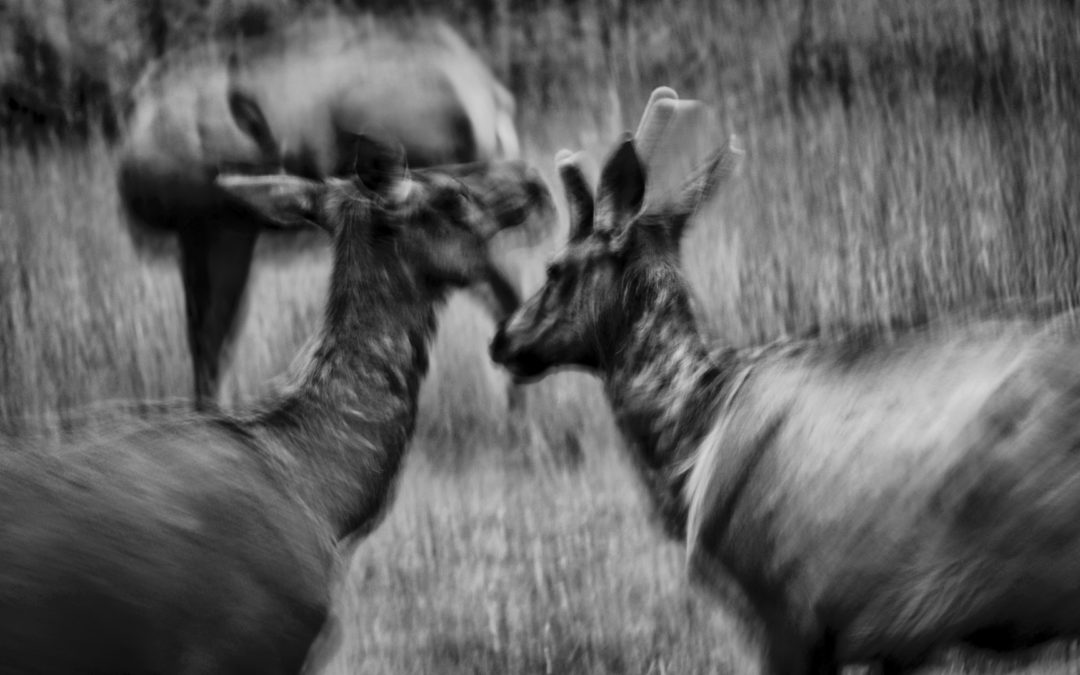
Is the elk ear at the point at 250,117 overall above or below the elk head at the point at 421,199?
above

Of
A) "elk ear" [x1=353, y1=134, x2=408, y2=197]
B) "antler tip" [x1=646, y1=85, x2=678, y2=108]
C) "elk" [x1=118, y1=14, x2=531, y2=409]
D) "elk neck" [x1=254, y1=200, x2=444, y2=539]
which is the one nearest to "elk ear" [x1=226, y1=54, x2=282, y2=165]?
"elk" [x1=118, y1=14, x2=531, y2=409]

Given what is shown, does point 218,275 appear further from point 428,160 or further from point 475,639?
point 475,639

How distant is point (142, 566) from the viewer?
369 centimetres

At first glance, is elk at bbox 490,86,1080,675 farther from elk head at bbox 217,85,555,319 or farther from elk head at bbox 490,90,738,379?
elk head at bbox 217,85,555,319

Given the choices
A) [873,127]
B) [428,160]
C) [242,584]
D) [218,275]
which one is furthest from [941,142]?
[242,584]

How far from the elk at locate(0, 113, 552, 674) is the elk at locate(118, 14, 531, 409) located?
0.54 meters

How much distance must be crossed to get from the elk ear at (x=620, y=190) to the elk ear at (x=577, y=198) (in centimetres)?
8

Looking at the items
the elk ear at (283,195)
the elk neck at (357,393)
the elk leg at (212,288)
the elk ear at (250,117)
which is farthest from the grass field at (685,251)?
the elk neck at (357,393)

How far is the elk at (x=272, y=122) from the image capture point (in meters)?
5.31

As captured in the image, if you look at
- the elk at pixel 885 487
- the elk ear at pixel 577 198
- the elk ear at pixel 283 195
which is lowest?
the elk at pixel 885 487

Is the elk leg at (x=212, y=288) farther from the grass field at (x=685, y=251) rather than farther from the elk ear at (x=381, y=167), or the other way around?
the elk ear at (x=381, y=167)

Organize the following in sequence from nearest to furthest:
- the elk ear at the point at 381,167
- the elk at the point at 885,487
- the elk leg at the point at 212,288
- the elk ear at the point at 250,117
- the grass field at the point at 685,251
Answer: the elk at the point at 885,487, the elk ear at the point at 381,167, the grass field at the point at 685,251, the elk leg at the point at 212,288, the elk ear at the point at 250,117

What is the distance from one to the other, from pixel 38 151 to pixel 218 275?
0.71 m

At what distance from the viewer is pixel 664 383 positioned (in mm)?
4574
